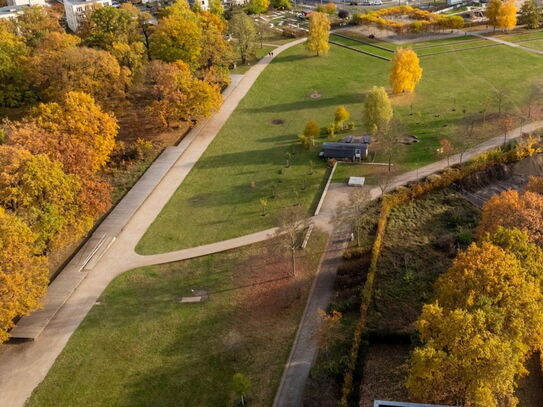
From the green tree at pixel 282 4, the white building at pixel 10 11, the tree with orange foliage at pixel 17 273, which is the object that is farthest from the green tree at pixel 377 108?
the white building at pixel 10 11

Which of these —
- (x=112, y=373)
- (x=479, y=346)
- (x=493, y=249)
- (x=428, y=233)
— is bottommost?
(x=112, y=373)

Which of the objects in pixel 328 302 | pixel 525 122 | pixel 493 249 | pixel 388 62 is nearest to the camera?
pixel 493 249

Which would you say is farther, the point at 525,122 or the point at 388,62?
the point at 388,62

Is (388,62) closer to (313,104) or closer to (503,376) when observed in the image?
(313,104)

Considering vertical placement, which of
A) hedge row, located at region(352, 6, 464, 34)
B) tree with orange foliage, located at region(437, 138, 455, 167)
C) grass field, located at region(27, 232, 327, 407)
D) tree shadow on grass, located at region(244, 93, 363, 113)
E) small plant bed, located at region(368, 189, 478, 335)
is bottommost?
grass field, located at region(27, 232, 327, 407)

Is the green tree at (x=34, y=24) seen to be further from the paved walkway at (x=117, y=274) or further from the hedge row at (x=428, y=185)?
the hedge row at (x=428, y=185)

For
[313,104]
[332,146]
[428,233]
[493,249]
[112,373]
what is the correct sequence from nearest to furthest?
[493,249], [112,373], [428,233], [332,146], [313,104]

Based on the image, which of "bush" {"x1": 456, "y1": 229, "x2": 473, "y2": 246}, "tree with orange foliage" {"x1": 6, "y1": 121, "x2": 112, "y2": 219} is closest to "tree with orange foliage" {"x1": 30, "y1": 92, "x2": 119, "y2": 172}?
"tree with orange foliage" {"x1": 6, "y1": 121, "x2": 112, "y2": 219}

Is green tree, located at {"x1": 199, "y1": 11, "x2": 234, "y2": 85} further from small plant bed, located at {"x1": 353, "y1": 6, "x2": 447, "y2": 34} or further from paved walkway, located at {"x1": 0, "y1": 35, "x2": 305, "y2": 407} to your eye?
small plant bed, located at {"x1": 353, "y1": 6, "x2": 447, "y2": 34}

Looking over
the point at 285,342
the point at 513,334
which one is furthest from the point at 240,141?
the point at 513,334
